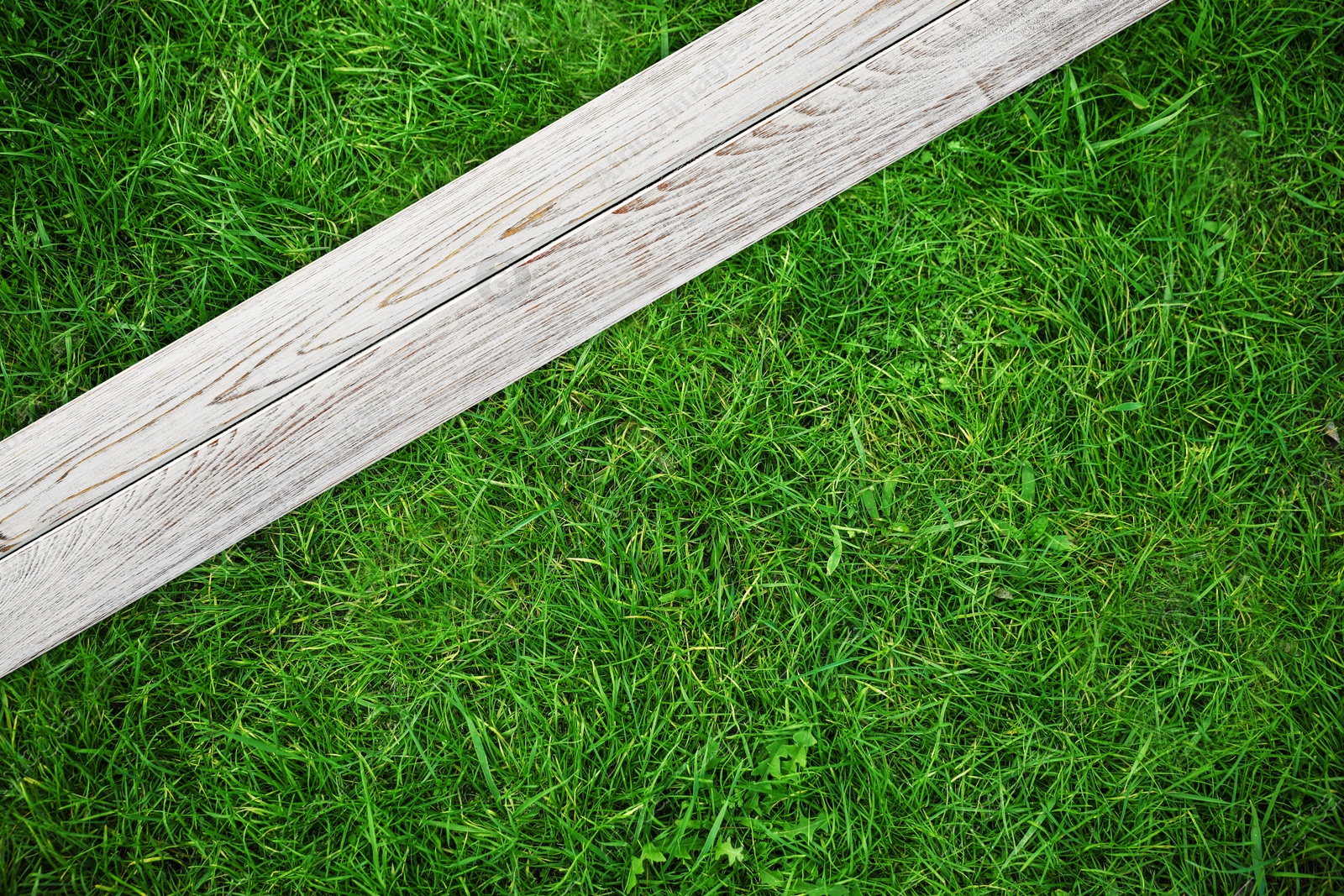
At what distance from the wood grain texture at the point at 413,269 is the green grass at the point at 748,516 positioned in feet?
1.30

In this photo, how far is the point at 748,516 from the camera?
200cm

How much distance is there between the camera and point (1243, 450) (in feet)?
6.68

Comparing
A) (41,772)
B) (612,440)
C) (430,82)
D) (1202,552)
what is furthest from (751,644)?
(41,772)

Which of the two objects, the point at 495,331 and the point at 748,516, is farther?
the point at 748,516

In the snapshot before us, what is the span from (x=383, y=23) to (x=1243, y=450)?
8.82 ft

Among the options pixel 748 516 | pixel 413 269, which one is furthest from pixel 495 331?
pixel 748 516

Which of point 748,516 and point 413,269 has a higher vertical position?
point 413,269

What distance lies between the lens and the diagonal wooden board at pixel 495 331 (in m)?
1.69

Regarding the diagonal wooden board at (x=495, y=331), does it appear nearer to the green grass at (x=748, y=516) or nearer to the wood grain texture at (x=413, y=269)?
the wood grain texture at (x=413, y=269)

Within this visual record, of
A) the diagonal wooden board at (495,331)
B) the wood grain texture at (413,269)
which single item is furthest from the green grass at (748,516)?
the wood grain texture at (413,269)

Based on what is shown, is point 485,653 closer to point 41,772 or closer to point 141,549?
point 141,549

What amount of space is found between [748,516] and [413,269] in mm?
1058

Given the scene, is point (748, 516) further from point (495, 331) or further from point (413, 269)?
point (413, 269)

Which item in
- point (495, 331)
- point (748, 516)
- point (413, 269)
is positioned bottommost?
point (748, 516)
